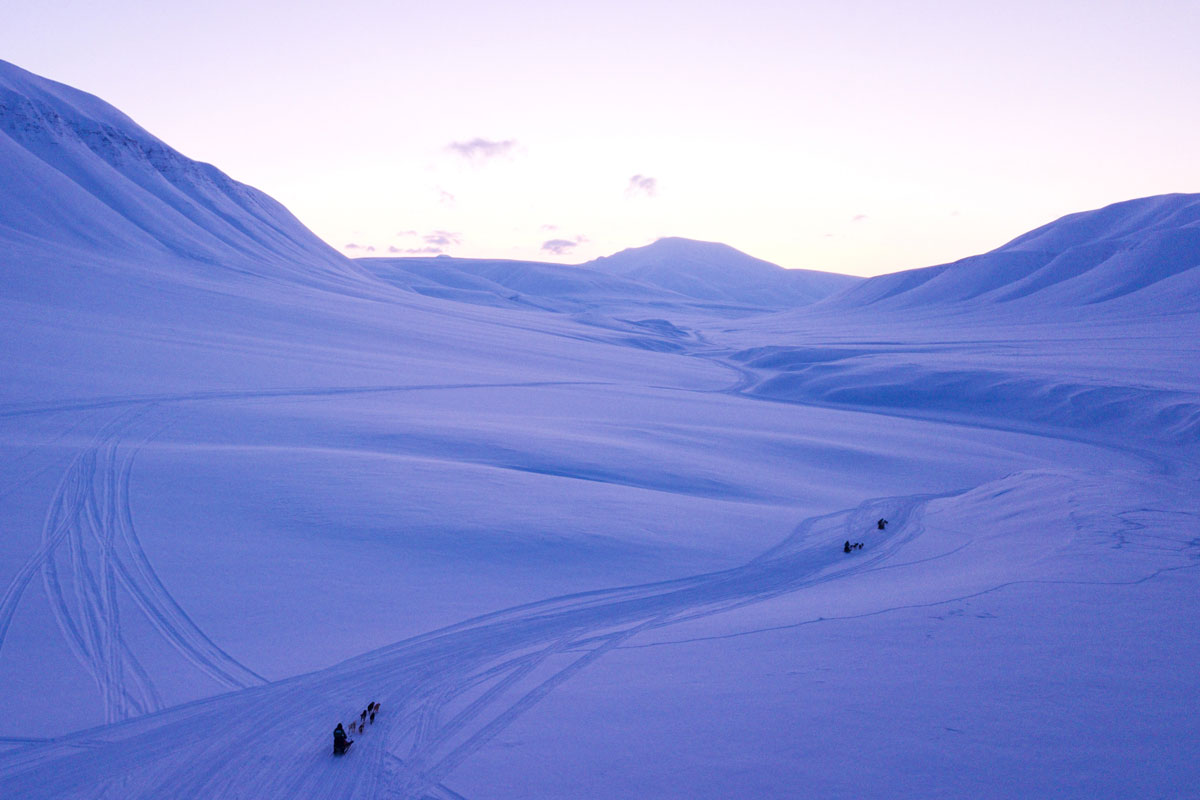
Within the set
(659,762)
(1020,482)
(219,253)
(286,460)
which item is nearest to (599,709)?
(659,762)

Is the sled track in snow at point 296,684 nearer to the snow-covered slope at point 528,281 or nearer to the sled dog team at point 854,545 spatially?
the sled dog team at point 854,545

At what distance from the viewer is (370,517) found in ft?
35.9

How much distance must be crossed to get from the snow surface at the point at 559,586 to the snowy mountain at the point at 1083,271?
4660 cm

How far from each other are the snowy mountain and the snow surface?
46.6 metres

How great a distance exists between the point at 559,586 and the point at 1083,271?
3296 inches

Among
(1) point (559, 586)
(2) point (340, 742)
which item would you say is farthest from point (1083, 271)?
(2) point (340, 742)

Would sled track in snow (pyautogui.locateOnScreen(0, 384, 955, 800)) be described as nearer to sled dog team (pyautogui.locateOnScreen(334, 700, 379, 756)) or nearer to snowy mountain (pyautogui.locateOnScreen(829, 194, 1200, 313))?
sled dog team (pyautogui.locateOnScreen(334, 700, 379, 756))

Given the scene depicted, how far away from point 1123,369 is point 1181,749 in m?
35.8

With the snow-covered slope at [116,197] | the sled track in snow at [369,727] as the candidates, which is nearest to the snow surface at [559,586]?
the sled track in snow at [369,727]

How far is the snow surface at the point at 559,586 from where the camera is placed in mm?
5277

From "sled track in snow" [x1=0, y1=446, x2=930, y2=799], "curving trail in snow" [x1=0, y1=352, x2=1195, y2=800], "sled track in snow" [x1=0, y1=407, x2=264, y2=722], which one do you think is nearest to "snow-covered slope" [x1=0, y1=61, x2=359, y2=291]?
"sled track in snow" [x1=0, y1=407, x2=264, y2=722]

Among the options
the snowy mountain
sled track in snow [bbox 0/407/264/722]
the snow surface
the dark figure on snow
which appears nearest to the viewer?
the snow surface

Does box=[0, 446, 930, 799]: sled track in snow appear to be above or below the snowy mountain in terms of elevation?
below

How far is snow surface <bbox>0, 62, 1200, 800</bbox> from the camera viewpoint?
5.28 m
